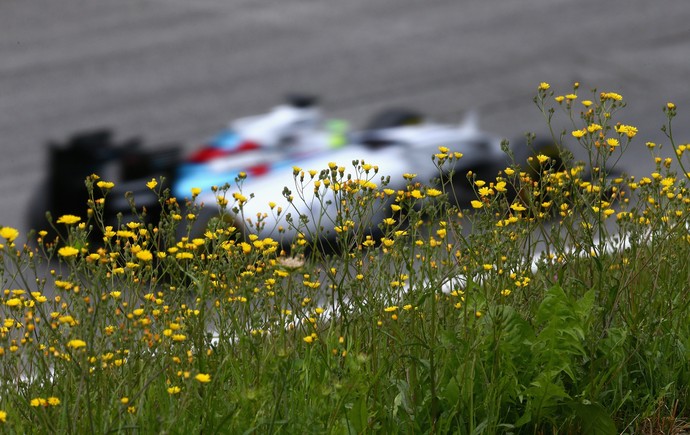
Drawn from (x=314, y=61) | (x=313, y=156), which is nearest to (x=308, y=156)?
(x=313, y=156)

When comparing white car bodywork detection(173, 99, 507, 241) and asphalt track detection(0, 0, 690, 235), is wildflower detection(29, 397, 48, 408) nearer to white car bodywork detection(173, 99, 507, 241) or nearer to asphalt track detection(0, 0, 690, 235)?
white car bodywork detection(173, 99, 507, 241)

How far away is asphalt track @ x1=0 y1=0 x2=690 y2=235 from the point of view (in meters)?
14.6

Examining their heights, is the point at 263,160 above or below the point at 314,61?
below

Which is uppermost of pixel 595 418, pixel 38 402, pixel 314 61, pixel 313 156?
pixel 314 61

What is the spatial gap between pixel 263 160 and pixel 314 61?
587cm

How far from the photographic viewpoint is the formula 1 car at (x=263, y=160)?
31.9 feet

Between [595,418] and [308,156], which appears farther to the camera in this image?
[308,156]

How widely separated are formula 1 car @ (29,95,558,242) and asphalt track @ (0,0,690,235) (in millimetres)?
2325

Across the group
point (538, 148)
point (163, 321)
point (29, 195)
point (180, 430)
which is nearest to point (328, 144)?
point (538, 148)

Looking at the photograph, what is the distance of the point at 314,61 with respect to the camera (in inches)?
640

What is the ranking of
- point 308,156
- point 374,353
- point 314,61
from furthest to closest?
point 314,61
point 308,156
point 374,353

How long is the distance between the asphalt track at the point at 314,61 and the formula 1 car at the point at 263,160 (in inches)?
91.5

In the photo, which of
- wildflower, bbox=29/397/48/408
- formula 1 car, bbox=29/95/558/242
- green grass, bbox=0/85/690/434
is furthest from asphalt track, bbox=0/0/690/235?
wildflower, bbox=29/397/48/408

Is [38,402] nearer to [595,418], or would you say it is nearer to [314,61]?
[595,418]
